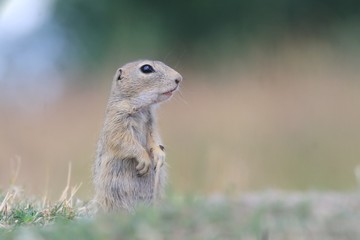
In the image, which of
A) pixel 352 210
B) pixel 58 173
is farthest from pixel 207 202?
pixel 58 173

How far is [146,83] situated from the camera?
Answer: 21.8ft

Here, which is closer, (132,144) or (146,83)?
(132,144)

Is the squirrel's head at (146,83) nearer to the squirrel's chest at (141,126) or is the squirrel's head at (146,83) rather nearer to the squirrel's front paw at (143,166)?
the squirrel's chest at (141,126)

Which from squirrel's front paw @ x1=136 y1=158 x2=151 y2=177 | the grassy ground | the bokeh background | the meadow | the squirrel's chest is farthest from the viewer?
the bokeh background

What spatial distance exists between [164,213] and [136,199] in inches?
76.4

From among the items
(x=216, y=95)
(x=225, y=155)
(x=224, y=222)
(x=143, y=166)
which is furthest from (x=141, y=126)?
(x=216, y=95)

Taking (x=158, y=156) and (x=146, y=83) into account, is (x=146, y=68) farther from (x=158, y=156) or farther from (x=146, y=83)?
(x=158, y=156)

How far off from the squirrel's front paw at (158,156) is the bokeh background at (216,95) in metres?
1.08

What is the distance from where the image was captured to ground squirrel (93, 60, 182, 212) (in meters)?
6.40

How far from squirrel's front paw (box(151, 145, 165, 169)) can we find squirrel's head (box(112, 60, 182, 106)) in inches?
13.8

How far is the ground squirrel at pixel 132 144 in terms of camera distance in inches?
252

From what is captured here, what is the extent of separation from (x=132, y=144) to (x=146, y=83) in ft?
1.72

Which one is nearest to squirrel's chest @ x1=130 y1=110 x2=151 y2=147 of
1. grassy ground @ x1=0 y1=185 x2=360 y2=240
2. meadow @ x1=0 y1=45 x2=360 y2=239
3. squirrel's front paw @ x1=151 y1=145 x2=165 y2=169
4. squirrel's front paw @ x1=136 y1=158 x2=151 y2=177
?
squirrel's front paw @ x1=151 y1=145 x2=165 y2=169

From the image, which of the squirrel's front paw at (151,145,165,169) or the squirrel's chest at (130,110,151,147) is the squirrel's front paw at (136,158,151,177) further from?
the squirrel's chest at (130,110,151,147)
